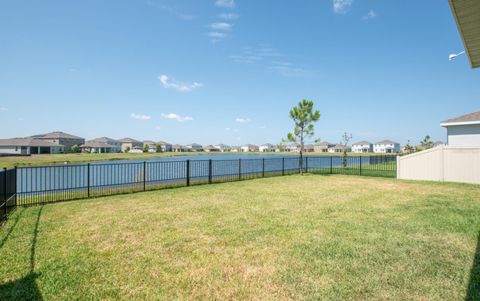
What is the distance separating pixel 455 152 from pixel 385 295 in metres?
14.2

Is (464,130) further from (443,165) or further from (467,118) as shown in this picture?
(443,165)

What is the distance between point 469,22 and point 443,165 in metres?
13.4

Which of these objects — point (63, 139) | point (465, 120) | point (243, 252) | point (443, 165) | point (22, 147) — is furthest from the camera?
point (63, 139)

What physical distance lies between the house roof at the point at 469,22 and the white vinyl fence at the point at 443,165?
38.7 feet

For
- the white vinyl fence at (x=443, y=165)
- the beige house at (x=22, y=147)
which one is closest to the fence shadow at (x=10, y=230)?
the white vinyl fence at (x=443, y=165)

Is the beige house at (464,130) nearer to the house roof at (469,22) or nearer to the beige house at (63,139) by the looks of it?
the house roof at (469,22)

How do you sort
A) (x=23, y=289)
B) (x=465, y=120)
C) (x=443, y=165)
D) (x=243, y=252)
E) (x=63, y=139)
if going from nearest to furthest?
(x=23, y=289), (x=243, y=252), (x=443, y=165), (x=465, y=120), (x=63, y=139)

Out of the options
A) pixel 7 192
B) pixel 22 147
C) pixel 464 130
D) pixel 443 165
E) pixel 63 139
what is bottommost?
pixel 7 192

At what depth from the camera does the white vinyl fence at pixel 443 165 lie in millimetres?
12691

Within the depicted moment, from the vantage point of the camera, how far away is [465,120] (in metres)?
14.9

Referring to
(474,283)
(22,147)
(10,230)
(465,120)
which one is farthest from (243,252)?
(22,147)

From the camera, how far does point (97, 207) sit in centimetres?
778

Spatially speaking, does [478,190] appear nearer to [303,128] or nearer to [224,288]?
[303,128]

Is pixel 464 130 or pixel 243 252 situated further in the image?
pixel 464 130
